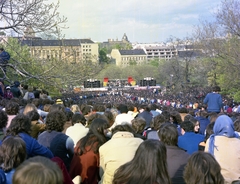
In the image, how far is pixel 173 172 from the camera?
452 cm

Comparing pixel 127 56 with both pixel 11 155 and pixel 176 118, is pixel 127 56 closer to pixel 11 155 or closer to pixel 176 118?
pixel 176 118

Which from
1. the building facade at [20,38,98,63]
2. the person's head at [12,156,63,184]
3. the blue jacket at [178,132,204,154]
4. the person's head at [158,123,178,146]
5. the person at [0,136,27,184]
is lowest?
the blue jacket at [178,132,204,154]

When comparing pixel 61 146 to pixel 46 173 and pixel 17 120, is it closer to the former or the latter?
pixel 17 120

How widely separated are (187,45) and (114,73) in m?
47.8

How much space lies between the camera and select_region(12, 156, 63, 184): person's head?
2602mm

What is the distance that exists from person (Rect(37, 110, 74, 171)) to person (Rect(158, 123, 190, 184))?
132 cm

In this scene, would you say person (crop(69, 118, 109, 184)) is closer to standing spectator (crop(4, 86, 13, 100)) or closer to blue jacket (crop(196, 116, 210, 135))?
blue jacket (crop(196, 116, 210, 135))

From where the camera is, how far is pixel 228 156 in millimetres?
4957

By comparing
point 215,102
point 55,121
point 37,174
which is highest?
point 37,174

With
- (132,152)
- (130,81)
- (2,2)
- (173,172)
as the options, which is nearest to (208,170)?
(173,172)

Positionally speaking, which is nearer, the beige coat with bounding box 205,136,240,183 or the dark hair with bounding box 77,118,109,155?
the beige coat with bounding box 205,136,240,183

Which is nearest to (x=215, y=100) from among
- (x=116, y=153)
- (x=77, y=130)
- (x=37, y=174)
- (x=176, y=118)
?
(x=176, y=118)

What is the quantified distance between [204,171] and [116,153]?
1538mm

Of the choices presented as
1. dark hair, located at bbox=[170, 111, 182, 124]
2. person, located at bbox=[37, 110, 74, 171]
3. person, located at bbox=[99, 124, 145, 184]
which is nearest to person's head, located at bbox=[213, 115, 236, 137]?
person, located at bbox=[99, 124, 145, 184]
